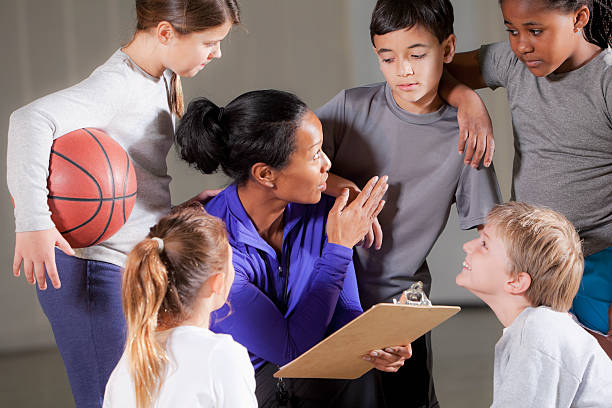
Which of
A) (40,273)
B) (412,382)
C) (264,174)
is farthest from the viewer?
(412,382)

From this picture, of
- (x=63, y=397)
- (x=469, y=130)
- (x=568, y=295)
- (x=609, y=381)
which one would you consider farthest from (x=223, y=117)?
(x=63, y=397)

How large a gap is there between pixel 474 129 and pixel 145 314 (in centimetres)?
118

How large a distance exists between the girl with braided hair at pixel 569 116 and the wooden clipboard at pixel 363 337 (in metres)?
0.61

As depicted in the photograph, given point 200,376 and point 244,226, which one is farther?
point 244,226

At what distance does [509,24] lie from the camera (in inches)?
83.4

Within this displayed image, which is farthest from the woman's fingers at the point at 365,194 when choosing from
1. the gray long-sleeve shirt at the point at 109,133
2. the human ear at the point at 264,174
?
the gray long-sleeve shirt at the point at 109,133

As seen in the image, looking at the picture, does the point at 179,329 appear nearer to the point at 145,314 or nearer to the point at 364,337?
the point at 145,314

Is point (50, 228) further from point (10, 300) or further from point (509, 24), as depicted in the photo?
point (10, 300)

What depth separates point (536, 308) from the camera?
1.78 m

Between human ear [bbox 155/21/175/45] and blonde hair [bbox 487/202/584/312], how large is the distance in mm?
1056

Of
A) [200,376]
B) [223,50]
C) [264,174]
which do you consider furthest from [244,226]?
[223,50]

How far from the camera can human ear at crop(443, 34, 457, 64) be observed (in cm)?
217

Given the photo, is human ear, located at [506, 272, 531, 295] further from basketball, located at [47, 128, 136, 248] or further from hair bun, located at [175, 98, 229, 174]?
basketball, located at [47, 128, 136, 248]

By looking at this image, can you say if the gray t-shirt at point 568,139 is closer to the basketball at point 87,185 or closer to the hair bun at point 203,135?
the hair bun at point 203,135
